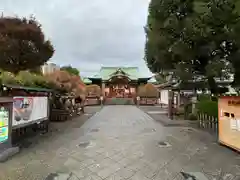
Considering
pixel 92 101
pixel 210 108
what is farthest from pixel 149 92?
pixel 210 108

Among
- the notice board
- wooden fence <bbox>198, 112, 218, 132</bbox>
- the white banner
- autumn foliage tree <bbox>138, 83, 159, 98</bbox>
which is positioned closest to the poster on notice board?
the white banner

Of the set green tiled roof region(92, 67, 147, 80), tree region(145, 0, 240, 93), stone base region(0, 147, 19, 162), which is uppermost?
green tiled roof region(92, 67, 147, 80)

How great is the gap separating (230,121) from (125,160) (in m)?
3.51

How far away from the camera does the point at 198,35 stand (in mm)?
→ 8531

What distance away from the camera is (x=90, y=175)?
185 inches

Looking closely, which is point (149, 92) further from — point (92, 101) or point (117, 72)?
point (92, 101)

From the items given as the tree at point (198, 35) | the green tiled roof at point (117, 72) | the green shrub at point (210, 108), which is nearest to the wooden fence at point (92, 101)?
the green tiled roof at point (117, 72)

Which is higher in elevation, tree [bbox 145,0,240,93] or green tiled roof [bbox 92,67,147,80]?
green tiled roof [bbox 92,67,147,80]

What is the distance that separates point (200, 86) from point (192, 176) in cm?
759

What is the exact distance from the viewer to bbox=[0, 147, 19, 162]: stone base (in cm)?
559

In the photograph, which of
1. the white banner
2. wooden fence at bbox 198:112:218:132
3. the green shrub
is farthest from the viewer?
the green shrub

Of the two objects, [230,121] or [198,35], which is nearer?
[230,121]

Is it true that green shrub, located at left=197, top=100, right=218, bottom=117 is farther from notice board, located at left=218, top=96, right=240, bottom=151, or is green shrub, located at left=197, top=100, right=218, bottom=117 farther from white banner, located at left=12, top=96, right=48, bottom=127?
white banner, located at left=12, top=96, right=48, bottom=127

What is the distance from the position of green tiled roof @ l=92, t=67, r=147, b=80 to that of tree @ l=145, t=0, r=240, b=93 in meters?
26.6
